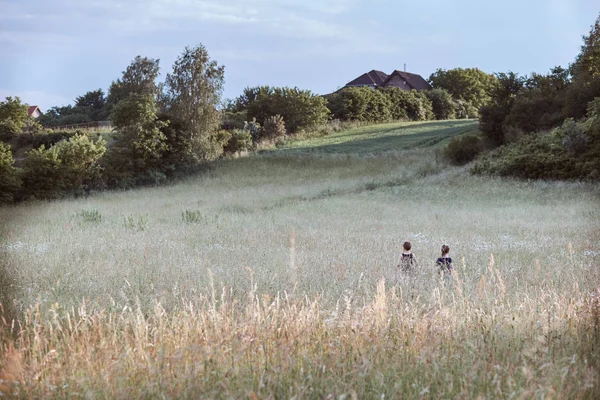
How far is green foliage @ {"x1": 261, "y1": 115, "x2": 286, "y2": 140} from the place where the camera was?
47.9 m

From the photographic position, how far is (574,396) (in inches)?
141

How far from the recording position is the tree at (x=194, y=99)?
3656 centimetres

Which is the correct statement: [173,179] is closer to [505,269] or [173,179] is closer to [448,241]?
[448,241]

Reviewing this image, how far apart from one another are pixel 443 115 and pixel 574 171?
4332 centimetres

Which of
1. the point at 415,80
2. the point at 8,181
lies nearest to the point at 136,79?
the point at 8,181

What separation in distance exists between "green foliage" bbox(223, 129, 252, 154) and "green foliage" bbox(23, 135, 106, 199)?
41.8ft

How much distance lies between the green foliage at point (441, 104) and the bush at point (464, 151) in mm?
35272

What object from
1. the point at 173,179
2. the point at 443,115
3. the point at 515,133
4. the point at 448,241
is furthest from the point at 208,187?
the point at 443,115

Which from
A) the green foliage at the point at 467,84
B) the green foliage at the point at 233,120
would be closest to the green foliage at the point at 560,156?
the green foliage at the point at 233,120

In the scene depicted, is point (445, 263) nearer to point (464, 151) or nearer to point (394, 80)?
point (464, 151)

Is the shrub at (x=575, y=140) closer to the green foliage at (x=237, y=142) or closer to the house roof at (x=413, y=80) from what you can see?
the green foliage at (x=237, y=142)

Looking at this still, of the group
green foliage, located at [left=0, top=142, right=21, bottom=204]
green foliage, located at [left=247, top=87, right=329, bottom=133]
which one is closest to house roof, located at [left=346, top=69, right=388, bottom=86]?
green foliage, located at [left=247, top=87, right=329, bottom=133]

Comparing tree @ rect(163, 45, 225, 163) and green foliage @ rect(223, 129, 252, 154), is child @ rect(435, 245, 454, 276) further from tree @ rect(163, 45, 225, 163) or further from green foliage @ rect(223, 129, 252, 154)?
green foliage @ rect(223, 129, 252, 154)

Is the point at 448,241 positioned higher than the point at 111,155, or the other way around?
the point at 111,155
